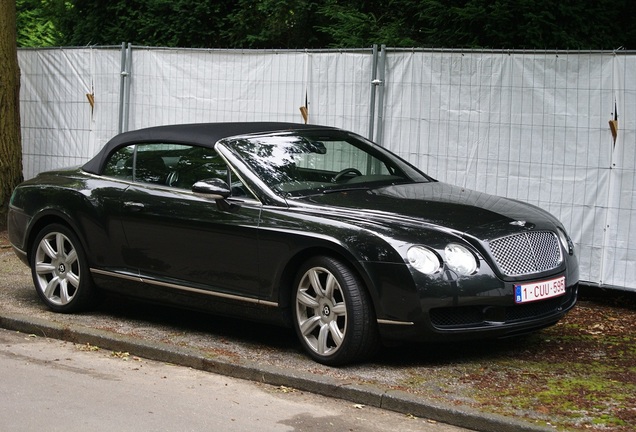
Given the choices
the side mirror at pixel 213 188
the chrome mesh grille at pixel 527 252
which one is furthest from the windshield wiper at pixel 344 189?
the chrome mesh grille at pixel 527 252

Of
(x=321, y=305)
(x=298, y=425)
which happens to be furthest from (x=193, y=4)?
(x=298, y=425)

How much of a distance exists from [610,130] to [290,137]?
9.73 ft

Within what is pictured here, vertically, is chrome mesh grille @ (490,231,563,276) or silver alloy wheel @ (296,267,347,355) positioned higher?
chrome mesh grille @ (490,231,563,276)

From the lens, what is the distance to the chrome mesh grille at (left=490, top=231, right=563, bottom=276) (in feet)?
23.1

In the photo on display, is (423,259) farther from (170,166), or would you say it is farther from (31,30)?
(31,30)

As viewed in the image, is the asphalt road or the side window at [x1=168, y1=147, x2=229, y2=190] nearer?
the asphalt road

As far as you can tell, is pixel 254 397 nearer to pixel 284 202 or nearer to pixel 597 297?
pixel 284 202

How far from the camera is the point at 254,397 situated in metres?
6.64

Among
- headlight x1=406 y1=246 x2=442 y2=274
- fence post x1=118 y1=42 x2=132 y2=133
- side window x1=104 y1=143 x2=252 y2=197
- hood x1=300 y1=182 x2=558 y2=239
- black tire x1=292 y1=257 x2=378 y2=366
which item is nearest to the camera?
headlight x1=406 y1=246 x2=442 y2=274

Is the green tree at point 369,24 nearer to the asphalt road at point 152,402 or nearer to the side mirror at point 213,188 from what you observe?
the side mirror at point 213,188

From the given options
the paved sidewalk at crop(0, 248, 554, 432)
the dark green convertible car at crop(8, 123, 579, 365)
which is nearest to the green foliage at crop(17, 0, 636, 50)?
the dark green convertible car at crop(8, 123, 579, 365)

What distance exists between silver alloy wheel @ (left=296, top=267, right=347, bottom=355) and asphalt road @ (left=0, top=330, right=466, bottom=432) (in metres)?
0.52

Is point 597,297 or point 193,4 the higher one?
point 193,4

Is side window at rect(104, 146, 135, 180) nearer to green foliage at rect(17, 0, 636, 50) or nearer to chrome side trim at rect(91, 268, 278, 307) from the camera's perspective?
chrome side trim at rect(91, 268, 278, 307)
